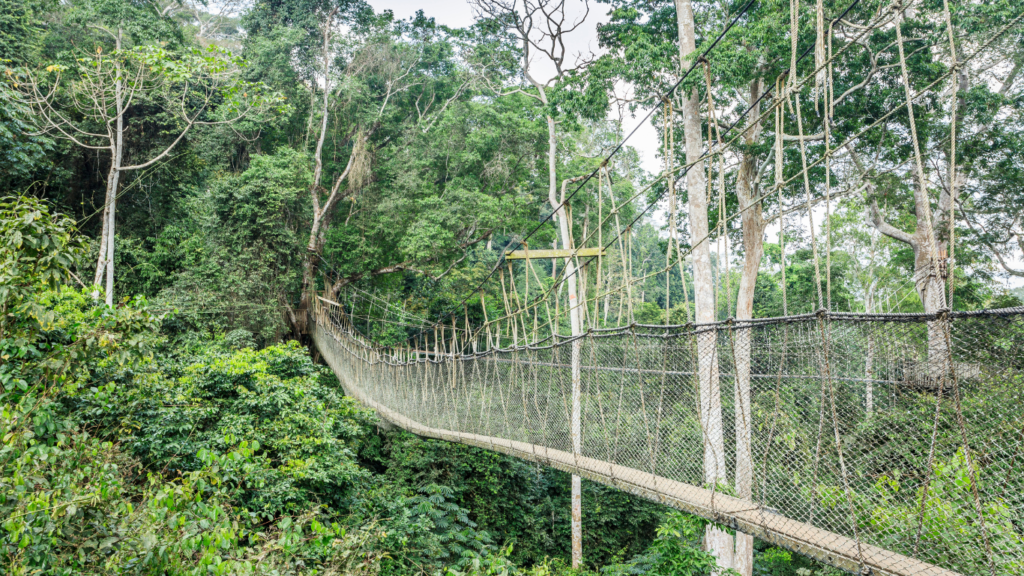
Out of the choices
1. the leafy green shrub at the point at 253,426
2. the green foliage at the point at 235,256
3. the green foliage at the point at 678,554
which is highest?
the green foliage at the point at 235,256

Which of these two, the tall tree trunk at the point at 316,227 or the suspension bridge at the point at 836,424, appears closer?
the suspension bridge at the point at 836,424

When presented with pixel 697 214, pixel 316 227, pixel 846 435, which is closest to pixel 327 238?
pixel 316 227

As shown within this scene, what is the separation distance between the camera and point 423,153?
31.1ft

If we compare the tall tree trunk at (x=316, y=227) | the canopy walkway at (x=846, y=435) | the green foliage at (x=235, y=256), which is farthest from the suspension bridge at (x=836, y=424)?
the tall tree trunk at (x=316, y=227)

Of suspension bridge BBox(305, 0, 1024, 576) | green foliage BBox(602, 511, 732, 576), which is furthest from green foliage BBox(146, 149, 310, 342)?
green foliage BBox(602, 511, 732, 576)

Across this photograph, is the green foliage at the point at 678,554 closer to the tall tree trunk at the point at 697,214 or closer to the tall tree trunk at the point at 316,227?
the tall tree trunk at the point at 697,214

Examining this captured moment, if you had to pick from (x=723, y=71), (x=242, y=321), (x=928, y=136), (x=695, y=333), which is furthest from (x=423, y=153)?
(x=695, y=333)

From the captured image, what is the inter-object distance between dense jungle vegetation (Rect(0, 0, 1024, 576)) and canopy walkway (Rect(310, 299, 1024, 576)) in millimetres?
169

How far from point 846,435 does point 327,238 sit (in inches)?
371

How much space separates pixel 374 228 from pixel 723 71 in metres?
6.59

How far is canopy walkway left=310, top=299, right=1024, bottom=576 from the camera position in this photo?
4.64 feet

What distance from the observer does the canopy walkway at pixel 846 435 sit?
55.7 inches

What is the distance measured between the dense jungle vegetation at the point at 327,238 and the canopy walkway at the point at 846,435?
169 millimetres

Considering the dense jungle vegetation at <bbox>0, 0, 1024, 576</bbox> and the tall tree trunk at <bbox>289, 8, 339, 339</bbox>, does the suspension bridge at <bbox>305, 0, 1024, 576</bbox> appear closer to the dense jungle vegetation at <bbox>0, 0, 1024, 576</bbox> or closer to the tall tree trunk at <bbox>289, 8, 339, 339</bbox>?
the dense jungle vegetation at <bbox>0, 0, 1024, 576</bbox>
